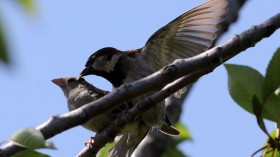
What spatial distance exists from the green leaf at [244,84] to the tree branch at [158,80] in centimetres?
10

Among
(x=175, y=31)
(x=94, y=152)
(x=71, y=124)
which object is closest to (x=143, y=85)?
(x=71, y=124)

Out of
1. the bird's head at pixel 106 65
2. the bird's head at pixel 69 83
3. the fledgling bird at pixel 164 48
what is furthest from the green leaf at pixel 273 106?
the bird's head at pixel 69 83

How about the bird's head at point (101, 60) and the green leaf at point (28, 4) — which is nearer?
the green leaf at point (28, 4)

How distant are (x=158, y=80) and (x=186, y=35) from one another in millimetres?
3168

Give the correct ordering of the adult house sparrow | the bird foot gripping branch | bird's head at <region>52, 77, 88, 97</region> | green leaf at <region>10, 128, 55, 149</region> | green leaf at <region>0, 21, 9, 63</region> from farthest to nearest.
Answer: bird's head at <region>52, 77, 88, 97</region> < the bird foot gripping branch < the adult house sparrow < green leaf at <region>10, 128, 55, 149</region> < green leaf at <region>0, 21, 9, 63</region>

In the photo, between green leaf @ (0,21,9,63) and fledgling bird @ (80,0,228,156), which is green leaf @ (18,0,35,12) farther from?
fledgling bird @ (80,0,228,156)

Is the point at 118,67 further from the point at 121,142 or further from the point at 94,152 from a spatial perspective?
the point at 94,152

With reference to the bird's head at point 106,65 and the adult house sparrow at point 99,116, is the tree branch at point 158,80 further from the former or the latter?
the bird's head at point 106,65

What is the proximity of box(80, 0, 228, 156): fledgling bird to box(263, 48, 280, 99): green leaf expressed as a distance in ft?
9.14

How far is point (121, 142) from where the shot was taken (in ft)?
14.9

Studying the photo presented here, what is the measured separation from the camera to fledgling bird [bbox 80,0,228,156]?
4664mm

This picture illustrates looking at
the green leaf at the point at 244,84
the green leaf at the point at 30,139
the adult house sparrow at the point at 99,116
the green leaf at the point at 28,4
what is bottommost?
the adult house sparrow at the point at 99,116

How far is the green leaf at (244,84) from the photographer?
6.05ft

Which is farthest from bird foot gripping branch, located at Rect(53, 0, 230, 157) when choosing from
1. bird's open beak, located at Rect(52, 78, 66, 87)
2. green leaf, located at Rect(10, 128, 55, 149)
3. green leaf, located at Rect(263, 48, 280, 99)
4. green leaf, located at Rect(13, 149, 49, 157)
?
green leaf, located at Rect(10, 128, 55, 149)
